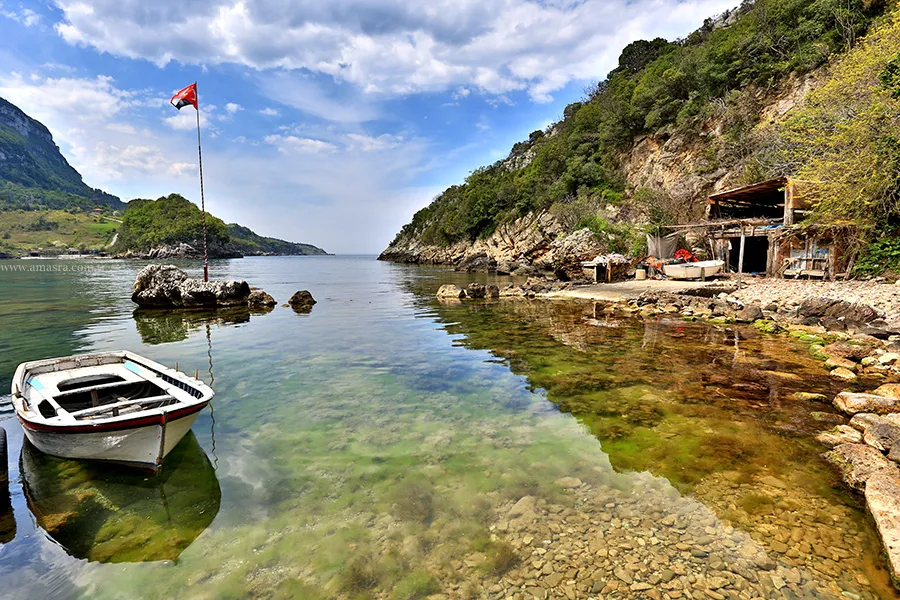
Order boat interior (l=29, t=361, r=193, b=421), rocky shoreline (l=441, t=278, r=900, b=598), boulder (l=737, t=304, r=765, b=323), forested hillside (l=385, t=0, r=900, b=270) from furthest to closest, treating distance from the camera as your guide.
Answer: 1. forested hillside (l=385, t=0, r=900, b=270)
2. boulder (l=737, t=304, r=765, b=323)
3. boat interior (l=29, t=361, r=193, b=421)
4. rocky shoreline (l=441, t=278, r=900, b=598)

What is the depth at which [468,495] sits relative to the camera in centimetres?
530

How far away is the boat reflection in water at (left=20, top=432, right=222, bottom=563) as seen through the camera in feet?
14.6

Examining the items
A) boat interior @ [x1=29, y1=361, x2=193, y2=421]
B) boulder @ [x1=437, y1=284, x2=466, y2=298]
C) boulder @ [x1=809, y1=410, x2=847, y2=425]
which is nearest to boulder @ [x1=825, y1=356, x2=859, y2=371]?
boulder @ [x1=809, y1=410, x2=847, y2=425]

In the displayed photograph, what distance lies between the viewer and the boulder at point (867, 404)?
7.21m

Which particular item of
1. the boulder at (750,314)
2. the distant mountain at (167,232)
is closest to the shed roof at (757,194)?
the boulder at (750,314)

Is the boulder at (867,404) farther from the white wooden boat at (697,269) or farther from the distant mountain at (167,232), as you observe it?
the distant mountain at (167,232)

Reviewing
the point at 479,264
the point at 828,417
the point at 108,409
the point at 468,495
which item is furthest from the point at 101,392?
the point at 479,264

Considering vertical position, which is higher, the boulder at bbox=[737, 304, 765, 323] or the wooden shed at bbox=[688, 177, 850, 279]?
the wooden shed at bbox=[688, 177, 850, 279]

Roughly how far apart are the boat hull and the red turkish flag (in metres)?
20.3

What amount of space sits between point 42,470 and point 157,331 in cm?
1256

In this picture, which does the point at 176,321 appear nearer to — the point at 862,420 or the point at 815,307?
the point at 862,420

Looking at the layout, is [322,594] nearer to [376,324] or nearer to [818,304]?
[376,324]

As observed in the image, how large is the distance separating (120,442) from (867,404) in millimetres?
12075

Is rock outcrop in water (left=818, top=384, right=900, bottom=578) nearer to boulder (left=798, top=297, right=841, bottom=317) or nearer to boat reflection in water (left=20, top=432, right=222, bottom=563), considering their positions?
boat reflection in water (left=20, top=432, right=222, bottom=563)
